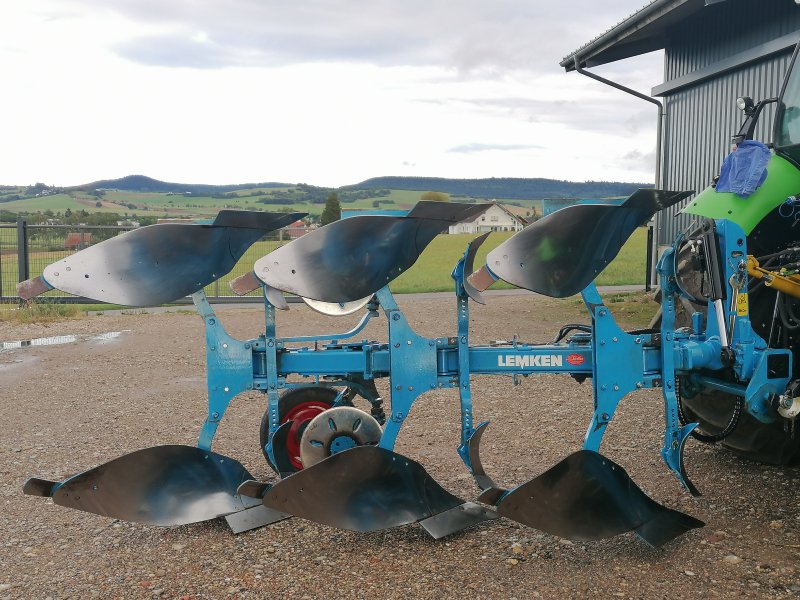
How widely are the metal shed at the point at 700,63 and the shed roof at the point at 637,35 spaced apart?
12 millimetres

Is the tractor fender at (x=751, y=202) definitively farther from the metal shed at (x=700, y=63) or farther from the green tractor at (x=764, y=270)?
the metal shed at (x=700, y=63)

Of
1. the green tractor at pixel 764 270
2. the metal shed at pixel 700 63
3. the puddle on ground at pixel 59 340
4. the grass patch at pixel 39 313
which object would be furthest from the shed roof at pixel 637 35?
the grass patch at pixel 39 313

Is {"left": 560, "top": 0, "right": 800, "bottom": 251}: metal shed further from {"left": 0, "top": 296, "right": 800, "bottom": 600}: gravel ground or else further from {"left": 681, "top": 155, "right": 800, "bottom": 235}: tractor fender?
{"left": 681, "top": 155, "right": 800, "bottom": 235}: tractor fender

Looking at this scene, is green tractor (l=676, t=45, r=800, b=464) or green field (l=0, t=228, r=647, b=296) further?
green field (l=0, t=228, r=647, b=296)

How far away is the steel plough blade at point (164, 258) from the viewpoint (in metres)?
3.87

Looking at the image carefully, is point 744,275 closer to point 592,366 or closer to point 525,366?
point 592,366

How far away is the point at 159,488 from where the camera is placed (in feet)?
12.9

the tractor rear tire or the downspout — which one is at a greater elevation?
the downspout

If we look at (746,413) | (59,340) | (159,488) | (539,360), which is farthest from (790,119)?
(59,340)

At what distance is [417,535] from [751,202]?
223 cm

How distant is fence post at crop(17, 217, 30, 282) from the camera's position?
14.2 metres

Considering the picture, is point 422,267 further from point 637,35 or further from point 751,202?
point 751,202

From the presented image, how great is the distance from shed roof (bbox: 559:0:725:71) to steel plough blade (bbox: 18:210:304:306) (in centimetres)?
686

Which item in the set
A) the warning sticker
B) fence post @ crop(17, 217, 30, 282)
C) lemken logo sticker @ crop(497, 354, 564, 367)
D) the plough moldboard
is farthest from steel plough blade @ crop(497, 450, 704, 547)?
fence post @ crop(17, 217, 30, 282)
